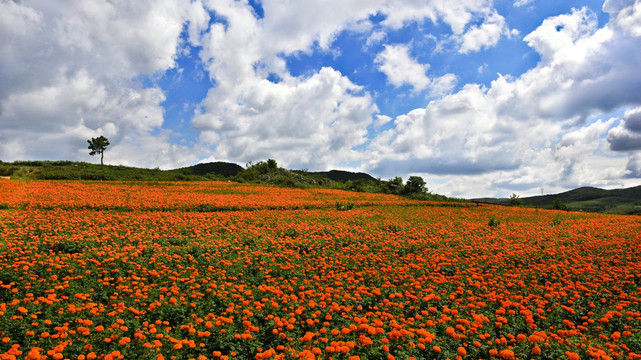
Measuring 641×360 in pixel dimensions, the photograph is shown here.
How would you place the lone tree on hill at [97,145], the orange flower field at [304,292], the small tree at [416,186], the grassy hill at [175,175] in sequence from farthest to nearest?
the lone tree on hill at [97,145]
the small tree at [416,186]
the grassy hill at [175,175]
the orange flower field at [304,292]

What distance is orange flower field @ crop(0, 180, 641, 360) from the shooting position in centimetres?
449

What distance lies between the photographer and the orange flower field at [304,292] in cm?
449

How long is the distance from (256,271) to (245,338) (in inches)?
144

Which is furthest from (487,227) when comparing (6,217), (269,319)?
(6,217)

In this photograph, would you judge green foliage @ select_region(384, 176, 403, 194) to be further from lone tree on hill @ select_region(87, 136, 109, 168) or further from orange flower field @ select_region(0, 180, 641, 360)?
lone tree on hill @ select_region(87, 136, 109, 168)

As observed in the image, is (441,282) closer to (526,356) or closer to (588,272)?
(526,356)

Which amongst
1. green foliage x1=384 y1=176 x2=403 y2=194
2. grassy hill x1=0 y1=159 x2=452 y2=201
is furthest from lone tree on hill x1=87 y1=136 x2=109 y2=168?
green foliage x1=384 y1=176 x2=403 y2=194

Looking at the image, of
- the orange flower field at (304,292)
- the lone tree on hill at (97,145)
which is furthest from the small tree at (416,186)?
the lone tree on hill at (97,145)

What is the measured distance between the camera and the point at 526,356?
4.34 metres

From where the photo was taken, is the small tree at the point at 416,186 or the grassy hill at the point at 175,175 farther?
the small tree at the point at 416,186

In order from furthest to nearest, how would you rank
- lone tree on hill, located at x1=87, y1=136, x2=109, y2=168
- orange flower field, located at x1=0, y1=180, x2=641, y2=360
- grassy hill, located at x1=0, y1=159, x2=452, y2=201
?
lone tree on hill, located at x1=87, y1=136, x2=109, y2=168
grassy hill, located at x1=0, y1=159, x2=452, y2=201
orange flower field, located at x1=0, y1=180, x2=641, y2=360

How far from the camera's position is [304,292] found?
6359 mm

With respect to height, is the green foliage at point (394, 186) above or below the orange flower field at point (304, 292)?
above

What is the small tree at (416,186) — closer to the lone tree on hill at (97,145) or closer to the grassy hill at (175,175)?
the grassy hill at (175,175)
